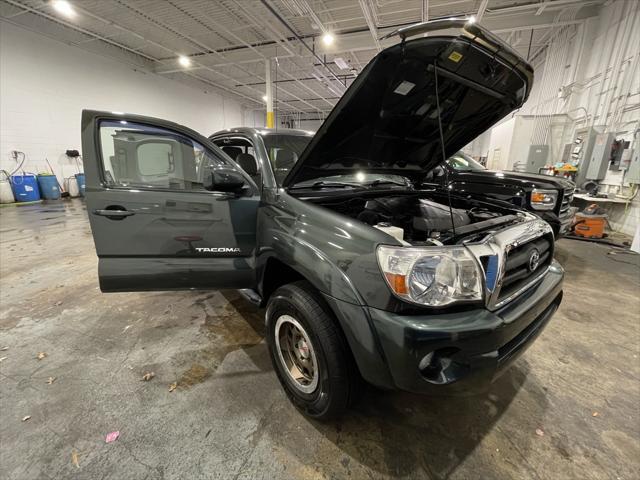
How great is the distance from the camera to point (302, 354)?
154 centimetres

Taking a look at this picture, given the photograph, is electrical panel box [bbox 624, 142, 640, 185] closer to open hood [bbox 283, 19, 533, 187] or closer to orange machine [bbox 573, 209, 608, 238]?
orange machine [bbox 573, 209, 608, 238]

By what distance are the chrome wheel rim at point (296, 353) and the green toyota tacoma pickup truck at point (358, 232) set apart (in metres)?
0.01

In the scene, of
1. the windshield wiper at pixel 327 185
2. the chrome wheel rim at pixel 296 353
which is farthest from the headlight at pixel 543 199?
the chrome wheel rim at pixel 296 353

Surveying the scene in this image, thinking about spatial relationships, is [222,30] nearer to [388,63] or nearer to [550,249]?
[388,63]

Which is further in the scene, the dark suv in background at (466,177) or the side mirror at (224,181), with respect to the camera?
the dark suv in background at (466,177)

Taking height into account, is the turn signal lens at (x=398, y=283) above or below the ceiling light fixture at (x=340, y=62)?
below

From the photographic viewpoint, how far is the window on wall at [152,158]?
1.85 metres

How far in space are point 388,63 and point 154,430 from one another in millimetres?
2136

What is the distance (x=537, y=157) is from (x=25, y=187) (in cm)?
1504

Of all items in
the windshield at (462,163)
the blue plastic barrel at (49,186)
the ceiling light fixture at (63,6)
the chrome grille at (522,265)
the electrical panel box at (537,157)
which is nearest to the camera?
the chrome grille at (522,265)

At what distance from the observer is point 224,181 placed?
1727mm

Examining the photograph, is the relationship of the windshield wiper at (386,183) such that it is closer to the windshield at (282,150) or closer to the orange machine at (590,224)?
the windshield at (282,150)

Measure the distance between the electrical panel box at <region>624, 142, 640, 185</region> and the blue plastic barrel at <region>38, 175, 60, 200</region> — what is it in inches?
588

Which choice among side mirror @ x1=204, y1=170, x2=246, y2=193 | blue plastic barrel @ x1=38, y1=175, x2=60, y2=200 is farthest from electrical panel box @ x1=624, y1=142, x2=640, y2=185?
blue plastic barrel @ x1=38, y1=175, x2=60, y2=200
